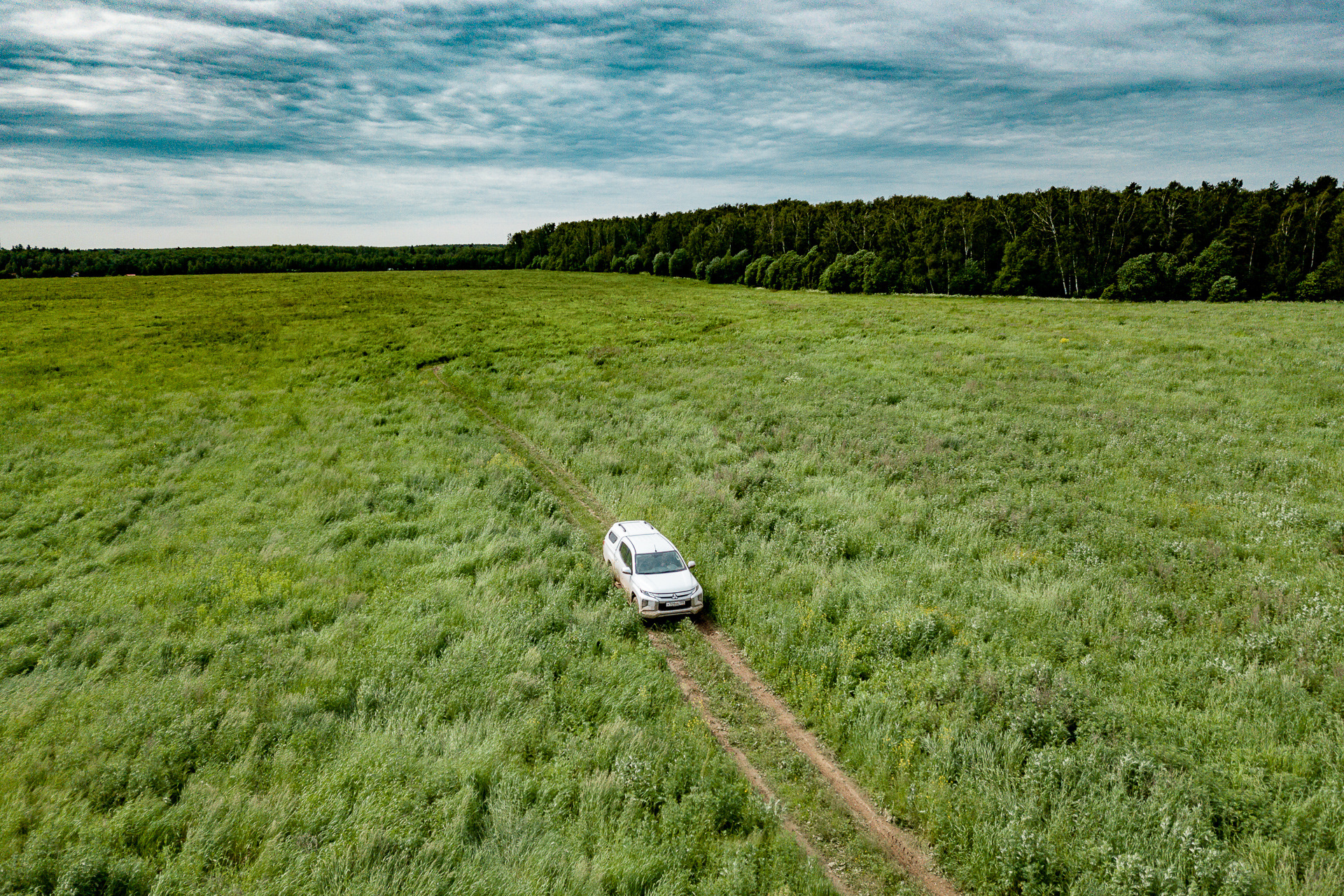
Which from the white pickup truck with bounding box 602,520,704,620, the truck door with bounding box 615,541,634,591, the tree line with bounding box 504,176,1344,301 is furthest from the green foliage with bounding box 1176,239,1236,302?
the truck door with bounding box 615,541,634,591

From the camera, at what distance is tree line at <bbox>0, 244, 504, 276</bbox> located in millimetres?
115938

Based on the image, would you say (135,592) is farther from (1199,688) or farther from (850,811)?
(1199,688)

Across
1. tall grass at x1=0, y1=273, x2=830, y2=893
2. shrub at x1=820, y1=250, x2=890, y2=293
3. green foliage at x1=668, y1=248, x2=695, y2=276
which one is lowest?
tall grass at x1=0, y1=273, x2=830, y2=893

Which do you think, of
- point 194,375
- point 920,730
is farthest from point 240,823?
point 194,375

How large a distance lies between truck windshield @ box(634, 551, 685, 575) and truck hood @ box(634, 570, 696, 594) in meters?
0.13

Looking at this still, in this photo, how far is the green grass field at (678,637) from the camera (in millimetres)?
7520

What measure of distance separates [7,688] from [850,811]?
1367 centimetres

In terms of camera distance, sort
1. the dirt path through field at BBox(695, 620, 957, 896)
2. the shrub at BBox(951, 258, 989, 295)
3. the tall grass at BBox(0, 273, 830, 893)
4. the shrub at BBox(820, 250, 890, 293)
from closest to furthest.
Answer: the tall grass at BBox(0, 273, 830, 893)
the dirt path through field at BBox(695, 620, 957, 896)
the shrub at BBox(951, 258, 989, 295)
the shrub at BBox(820, 250, 890, 293)

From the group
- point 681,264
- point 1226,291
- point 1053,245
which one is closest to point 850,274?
point 1053,245

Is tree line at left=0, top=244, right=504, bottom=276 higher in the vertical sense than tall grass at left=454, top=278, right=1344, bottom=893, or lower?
higher

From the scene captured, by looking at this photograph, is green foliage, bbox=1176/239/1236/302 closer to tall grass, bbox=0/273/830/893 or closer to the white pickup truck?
the white pickup truck

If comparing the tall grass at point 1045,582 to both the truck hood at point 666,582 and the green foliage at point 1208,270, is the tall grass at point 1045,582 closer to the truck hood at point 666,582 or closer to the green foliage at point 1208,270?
the truck hood at point 666,582

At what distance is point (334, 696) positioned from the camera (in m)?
10.0

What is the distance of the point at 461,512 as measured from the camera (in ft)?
58.8
